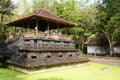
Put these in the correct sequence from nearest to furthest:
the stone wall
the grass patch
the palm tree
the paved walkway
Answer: the grass patch
the stone wall
the paved walkway
the palm tree

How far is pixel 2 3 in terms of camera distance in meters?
26.8

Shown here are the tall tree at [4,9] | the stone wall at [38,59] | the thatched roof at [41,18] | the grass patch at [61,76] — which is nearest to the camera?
the grass patch at [61,76]

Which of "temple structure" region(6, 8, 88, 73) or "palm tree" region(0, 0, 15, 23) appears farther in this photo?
"palm tree" region(0, 0, 15, 23)

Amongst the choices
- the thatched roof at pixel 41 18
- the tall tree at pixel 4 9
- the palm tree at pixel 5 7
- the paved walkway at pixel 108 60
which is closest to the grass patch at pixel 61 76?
the thatched roof at pixel 41 18

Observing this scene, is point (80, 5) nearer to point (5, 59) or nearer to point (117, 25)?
point (117, 25)

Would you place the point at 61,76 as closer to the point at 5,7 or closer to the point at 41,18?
the point at 41,18

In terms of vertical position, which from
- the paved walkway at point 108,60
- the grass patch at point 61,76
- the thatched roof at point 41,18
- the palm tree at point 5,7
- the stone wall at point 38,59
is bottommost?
the grass patch at point 61,76

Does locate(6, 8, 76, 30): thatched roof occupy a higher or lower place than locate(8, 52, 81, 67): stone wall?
higher

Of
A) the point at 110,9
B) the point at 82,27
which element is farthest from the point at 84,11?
the point at 110,9

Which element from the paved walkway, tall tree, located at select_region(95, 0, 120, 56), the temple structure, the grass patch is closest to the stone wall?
the temple structure

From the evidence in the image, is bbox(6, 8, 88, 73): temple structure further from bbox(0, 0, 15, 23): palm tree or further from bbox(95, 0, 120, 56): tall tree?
bbox(0, 0, 15, 23): palm tree

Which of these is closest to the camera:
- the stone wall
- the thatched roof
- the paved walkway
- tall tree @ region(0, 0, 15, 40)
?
the stone wall

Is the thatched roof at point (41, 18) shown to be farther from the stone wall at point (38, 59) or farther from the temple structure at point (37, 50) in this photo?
the stone wall at point (38, 59)

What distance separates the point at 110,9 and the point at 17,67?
15649 mm
